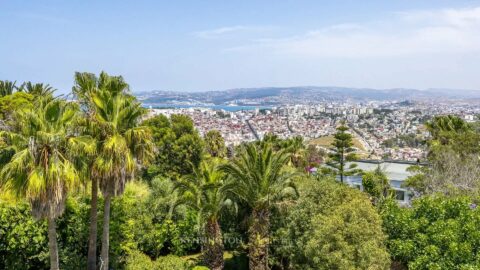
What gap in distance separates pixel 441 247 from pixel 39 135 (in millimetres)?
9526

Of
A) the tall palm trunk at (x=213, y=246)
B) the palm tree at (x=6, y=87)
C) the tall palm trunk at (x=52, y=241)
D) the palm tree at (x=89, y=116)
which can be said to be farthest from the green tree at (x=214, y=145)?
the tall palm trunk at (x=52, y=241)

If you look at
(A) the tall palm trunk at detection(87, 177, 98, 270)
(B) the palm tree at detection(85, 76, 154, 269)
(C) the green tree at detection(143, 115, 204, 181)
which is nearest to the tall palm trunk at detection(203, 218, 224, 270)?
(B) the palm tree at detection(85, 76, 154, 269)

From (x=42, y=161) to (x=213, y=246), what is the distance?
20.5 feet

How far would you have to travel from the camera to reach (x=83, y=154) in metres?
8.70

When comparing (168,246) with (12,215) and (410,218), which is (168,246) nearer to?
(12,215)

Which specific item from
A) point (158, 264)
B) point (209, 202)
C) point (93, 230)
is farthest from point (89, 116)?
point (209, 202)

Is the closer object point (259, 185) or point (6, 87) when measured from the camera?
point (259, 185)

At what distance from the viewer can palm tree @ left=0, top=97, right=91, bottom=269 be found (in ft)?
25.5

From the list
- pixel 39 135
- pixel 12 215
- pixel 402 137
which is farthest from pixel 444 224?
pixel 402 137

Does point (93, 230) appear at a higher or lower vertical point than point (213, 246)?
higher

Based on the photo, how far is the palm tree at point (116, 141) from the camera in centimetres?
941

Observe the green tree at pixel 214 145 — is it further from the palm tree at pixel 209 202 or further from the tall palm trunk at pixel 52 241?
the tall palm trunk at pixel 52 241

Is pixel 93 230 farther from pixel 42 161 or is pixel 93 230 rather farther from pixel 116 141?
pixel 42 161

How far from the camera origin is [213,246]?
12453 mm
